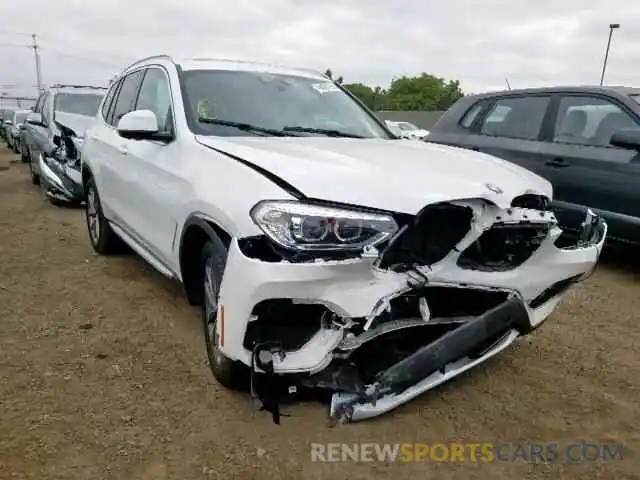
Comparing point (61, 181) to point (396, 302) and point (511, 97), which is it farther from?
point (396, 302)

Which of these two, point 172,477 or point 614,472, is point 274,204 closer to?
point 172,477

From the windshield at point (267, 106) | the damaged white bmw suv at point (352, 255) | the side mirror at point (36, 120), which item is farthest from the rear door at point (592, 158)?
the side mirror at point (36, 120)

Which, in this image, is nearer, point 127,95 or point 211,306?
point 211,306

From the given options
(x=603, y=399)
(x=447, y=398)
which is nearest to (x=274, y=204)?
(x=447, y=398)

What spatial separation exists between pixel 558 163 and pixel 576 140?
0.28 meters

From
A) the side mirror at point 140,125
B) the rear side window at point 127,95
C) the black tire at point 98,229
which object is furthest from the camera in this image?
the black tire at point 98,229

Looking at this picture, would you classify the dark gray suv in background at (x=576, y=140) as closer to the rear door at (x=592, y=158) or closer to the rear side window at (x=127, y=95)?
the rear door at (x=592, y=158)

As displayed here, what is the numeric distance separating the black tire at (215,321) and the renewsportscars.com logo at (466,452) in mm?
521

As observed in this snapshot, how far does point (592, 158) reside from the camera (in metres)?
5.38

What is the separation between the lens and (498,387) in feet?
10.4

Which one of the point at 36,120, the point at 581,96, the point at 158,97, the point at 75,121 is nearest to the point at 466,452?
the point at 158,97

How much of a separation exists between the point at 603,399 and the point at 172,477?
210cm

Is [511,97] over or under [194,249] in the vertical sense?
over

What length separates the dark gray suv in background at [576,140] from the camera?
5.04 meters
